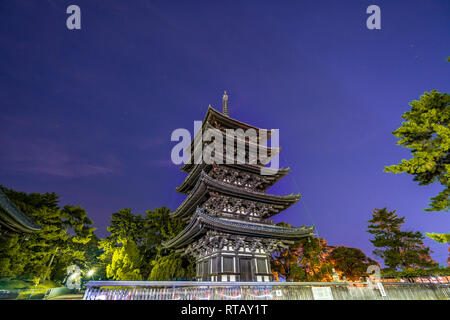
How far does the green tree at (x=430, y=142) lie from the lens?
878 centimetres

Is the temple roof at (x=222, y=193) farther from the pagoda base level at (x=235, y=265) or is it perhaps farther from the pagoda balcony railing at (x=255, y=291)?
the pagoda balcony railing at (x=255, y=291)

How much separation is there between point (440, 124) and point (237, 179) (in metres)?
15.0

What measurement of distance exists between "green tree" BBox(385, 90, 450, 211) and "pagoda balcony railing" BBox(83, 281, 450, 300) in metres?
5.14

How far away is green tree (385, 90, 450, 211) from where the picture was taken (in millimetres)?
8781

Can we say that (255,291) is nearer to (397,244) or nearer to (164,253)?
(164,253)

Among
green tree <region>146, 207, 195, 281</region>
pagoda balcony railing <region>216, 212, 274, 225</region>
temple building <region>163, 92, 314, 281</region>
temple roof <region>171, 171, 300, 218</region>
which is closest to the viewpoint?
A: temple building <region>163, 92, 314, 281</region>

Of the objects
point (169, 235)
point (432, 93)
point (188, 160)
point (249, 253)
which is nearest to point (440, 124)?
point (432, 93)

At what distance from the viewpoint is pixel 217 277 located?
13.9m

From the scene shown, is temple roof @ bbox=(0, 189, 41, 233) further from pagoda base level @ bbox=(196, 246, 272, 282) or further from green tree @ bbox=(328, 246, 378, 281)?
green tree @ bbox=(328, 246, 378, 281)

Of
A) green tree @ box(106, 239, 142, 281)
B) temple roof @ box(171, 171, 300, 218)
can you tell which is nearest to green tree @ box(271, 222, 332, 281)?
temple roof @ box(171, 171, 300, 218)

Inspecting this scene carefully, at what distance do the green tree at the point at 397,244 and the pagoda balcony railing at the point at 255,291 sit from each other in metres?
17.4

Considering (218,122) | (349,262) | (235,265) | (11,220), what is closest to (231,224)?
(235,265)

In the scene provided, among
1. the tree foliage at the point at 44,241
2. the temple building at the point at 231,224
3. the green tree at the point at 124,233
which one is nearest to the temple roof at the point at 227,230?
the temple building at the point at 231,224
